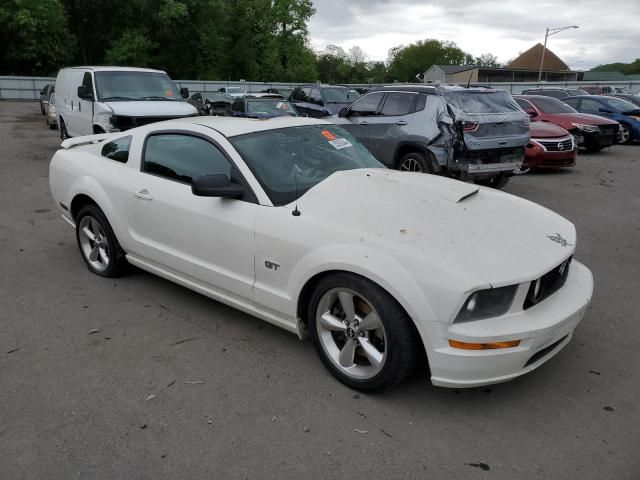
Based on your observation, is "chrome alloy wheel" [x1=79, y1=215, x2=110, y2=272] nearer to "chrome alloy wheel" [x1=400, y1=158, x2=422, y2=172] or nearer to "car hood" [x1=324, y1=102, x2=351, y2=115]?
"chrome alloy wheel" [x1=400, y1=158, x2=422, y2=172]

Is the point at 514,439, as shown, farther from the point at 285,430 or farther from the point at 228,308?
the point at 228,308

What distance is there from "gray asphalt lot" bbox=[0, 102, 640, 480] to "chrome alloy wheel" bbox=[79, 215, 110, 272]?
0.31m

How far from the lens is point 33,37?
3981cm

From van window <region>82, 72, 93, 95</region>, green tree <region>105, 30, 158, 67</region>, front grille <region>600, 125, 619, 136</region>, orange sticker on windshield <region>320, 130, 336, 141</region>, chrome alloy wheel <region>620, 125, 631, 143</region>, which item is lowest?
chrome alloy wheel <region>620, 125, 631, 143</region>

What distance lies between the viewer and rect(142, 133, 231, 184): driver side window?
3826 mm

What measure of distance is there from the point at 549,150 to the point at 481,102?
129 inches

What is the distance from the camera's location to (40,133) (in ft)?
57.9

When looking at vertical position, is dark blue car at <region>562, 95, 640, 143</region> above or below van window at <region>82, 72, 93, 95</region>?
below

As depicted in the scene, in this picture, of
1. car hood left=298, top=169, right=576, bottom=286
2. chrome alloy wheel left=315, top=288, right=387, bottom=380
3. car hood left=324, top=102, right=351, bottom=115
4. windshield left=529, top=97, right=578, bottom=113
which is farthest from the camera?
car hood left=324, top=102, right=351, bottom=115

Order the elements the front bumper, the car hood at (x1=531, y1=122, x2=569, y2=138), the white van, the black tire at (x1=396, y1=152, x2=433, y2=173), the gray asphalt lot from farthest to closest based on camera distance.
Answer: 1. the car hood at (x1=531, y1=122, x2=569, y2=138)
2. the white van
3. the black tire at (x1=396, y1=152, x2=433, y2=173)
4. the front bumper
5. the gray asphalt lot

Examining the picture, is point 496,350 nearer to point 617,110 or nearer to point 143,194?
point 143,194

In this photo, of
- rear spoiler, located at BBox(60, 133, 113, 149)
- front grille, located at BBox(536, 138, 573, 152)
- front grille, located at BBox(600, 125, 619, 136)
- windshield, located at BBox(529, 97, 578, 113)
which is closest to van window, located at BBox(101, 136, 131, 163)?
rear spoiler, located at BBox(60, 133, 113, 149)

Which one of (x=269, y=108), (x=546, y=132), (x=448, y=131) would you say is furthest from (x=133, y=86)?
(x=546, y=132)

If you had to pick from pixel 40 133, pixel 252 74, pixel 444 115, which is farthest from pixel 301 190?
pixel 252 74
